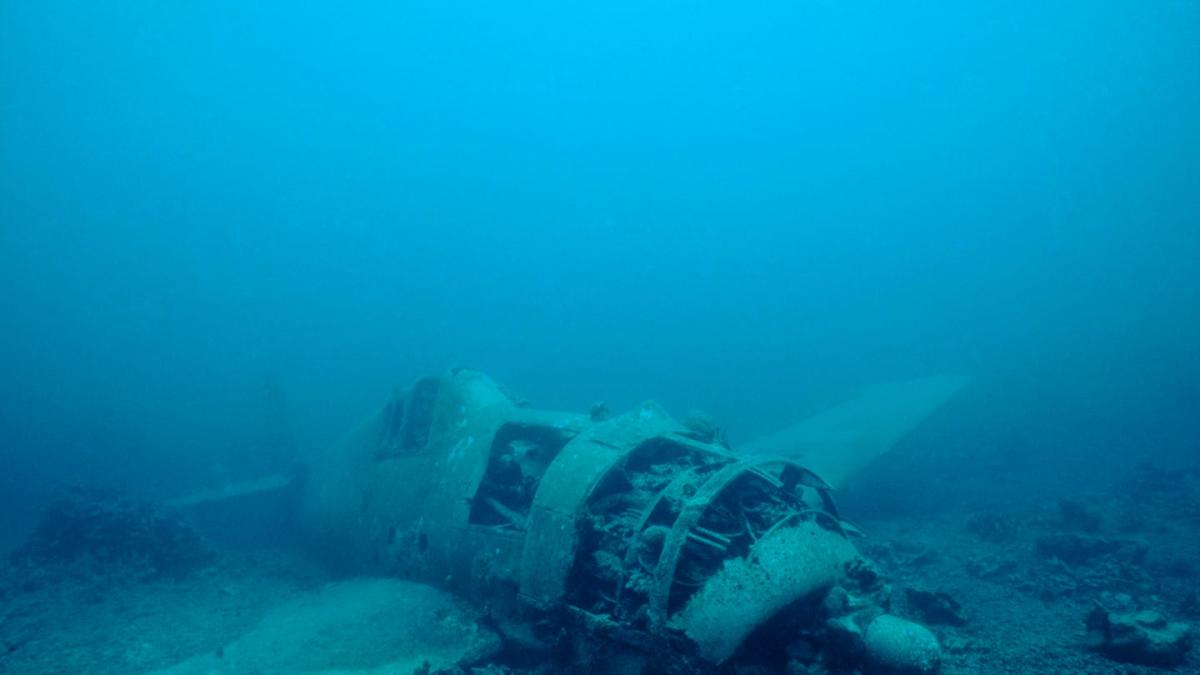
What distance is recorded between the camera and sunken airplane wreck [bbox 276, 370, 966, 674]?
418 cm

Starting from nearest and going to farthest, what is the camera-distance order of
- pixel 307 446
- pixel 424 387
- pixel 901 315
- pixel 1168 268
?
pixel 424 387 < pixel 307 446 < pixel 901 315 < pixel 1168 268

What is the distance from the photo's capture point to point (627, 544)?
4.89 metres

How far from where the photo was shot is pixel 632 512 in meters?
5.27

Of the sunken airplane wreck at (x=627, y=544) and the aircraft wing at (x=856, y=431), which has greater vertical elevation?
the sunken airplane wreck at (x=627, y=544)

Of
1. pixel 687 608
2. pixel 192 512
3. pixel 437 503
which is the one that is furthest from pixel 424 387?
pixel 192 512

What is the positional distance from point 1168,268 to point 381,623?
138 metres

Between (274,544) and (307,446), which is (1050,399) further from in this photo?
(307,446)

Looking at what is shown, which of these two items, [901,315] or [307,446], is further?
[901,315]

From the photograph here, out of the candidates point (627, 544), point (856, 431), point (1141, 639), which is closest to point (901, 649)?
point (627, 544)

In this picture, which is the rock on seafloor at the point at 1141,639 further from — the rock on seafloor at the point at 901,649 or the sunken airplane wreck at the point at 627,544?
the rock on seafloor at the point at 901,649

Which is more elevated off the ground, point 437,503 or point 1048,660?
point 437,503

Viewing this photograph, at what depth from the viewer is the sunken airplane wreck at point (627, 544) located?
165 inches

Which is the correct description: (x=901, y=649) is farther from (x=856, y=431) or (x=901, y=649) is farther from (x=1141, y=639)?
(x=856, y=431)

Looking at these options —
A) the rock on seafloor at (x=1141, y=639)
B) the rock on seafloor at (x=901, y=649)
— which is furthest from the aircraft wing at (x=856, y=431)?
the rock on seafloor at (x=901, y=649)
